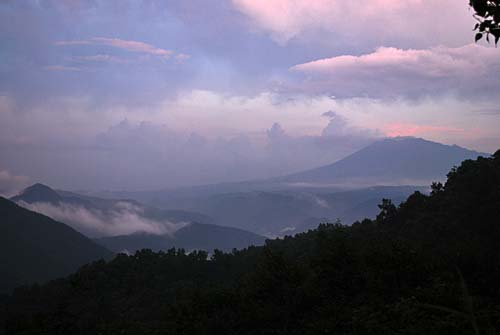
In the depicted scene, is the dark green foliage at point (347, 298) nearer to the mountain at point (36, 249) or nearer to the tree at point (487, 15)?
the tree at point (487, 15)

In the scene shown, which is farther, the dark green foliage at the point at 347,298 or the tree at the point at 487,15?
the dark green foliage at the point at 347,298

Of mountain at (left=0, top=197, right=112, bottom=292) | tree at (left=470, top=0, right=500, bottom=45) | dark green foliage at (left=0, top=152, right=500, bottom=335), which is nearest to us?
tree at (left=470, top=0, right=500, bottom=45)

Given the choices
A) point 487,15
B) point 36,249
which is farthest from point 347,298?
point 36,249

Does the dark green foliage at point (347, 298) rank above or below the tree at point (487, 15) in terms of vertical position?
below

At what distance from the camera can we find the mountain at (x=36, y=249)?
12375 centimetres

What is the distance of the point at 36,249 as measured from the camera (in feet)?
471

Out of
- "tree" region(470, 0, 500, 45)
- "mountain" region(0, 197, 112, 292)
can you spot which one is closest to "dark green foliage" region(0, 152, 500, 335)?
"tree" region(470, 0, 500, 45)

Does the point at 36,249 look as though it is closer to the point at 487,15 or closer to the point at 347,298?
the point at 347,298

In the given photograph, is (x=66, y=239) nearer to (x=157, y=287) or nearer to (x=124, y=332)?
(x=157, y=287)

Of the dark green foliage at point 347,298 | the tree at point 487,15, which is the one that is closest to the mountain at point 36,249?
the dark green foliage at point 347,298

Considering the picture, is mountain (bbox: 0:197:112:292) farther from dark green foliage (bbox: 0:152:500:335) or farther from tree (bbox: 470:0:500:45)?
tree (bbox: 470:0:500:45)

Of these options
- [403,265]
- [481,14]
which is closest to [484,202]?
[403,265]

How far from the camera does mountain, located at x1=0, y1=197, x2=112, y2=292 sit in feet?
406

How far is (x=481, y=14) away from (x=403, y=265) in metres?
7.79
